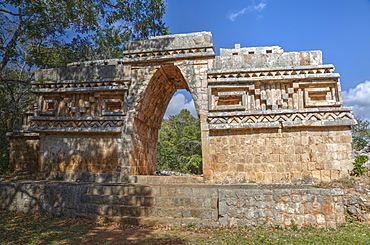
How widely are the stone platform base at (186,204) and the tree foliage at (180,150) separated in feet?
52.2

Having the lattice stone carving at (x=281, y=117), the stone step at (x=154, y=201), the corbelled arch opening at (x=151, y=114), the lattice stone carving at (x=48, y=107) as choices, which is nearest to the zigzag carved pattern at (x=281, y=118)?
the lattice stone carving at (x=281, y=117)

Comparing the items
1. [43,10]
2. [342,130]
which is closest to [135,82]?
[43,10]

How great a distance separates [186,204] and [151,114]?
213 inches

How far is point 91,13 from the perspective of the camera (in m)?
10.0

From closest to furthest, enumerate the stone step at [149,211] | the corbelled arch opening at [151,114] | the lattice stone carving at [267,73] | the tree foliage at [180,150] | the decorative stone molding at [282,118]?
the stone step at [149,211], the decorative stone molding at [282,118], the lattice stone carving at [267,73], the corbelled arch opening at [151,114], the tree foliage at [180,150]

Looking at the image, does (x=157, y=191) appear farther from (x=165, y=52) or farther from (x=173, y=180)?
(x=165, y=52)

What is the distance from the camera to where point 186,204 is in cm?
605

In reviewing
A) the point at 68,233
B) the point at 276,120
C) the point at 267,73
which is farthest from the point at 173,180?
the point at 267,73

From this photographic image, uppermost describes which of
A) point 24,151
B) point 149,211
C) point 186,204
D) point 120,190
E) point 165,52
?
point 165,52

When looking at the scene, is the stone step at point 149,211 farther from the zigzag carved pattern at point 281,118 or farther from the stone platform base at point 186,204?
the zigzag carved pattern at point 281,118

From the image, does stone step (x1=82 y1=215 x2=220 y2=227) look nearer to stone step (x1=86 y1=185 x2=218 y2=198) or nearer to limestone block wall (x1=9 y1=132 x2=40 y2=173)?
stone step (x1=86 y1=185 x2=218 y2=198)

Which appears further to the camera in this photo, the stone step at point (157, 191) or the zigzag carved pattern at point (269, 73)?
the zigzag carved pattern at point (269, 73)

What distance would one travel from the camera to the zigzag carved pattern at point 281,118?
7.87 metres

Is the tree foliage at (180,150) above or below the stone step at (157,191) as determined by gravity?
above
